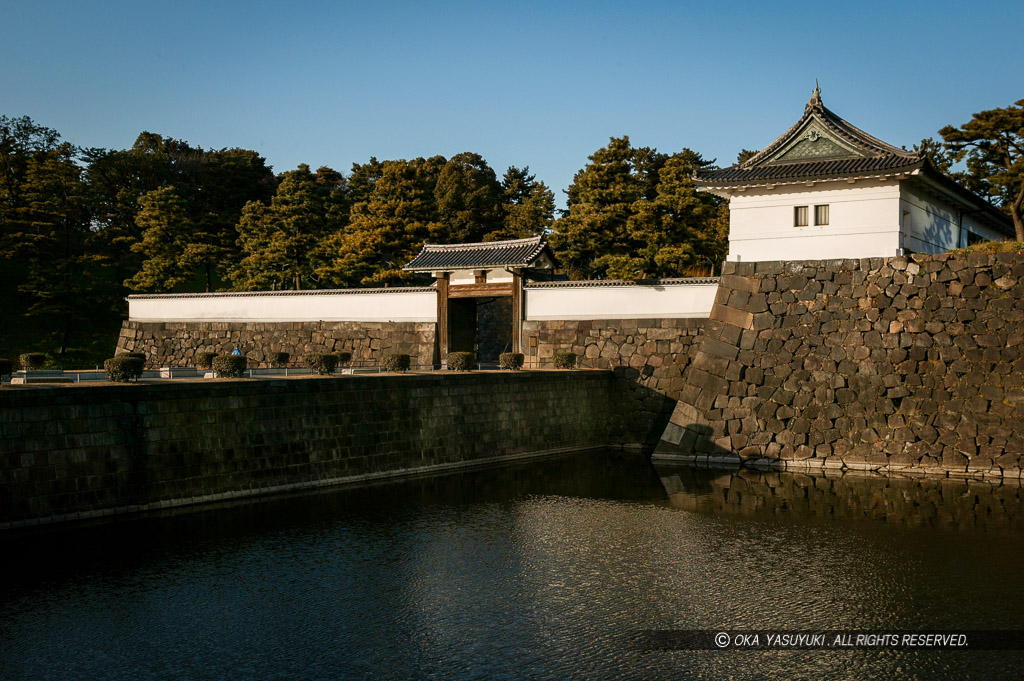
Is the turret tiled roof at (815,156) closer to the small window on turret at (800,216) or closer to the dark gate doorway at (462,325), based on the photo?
the small window on turret at (800,216)

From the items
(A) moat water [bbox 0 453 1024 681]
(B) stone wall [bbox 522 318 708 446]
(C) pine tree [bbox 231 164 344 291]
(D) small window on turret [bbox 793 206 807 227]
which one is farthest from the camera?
(C) pine tree [bbox 231 164 344 291]

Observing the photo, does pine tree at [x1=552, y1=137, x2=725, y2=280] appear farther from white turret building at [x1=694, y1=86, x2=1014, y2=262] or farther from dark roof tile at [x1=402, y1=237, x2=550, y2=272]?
white turret building at [x1=694, y1=86, x2=1014, y2=262]

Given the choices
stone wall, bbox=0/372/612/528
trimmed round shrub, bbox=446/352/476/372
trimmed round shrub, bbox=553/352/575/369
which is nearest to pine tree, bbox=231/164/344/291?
trimmed round shrub, bbox=553/352/575/369

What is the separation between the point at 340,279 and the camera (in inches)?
1407

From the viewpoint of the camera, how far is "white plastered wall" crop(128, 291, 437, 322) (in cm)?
2802

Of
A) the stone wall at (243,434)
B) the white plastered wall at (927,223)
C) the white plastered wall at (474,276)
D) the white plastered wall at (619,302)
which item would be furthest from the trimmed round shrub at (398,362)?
the white plastered wall at (927,223)

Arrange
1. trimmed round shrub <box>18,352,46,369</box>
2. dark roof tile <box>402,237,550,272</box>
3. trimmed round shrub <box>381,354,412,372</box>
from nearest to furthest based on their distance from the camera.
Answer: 1. trimmed round shrub <box>18,352,46,369</box>
2. trimmed round shrub <box>381,354,412,372</box>
3. dark roof tile <box>402,237,550,272</box>

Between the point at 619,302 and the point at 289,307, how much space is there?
40.1 ft

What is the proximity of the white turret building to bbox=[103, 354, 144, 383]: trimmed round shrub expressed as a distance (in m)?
16.1

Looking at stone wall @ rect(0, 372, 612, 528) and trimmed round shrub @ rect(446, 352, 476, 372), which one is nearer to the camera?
stone wall @ rect(0, 372, 612, 528)

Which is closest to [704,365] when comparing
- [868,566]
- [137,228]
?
[868,566]

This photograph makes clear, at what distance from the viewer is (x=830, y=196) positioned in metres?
22.7

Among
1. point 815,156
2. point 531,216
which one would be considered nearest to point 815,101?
point 815,156

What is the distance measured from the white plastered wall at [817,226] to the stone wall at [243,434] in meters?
7.08
